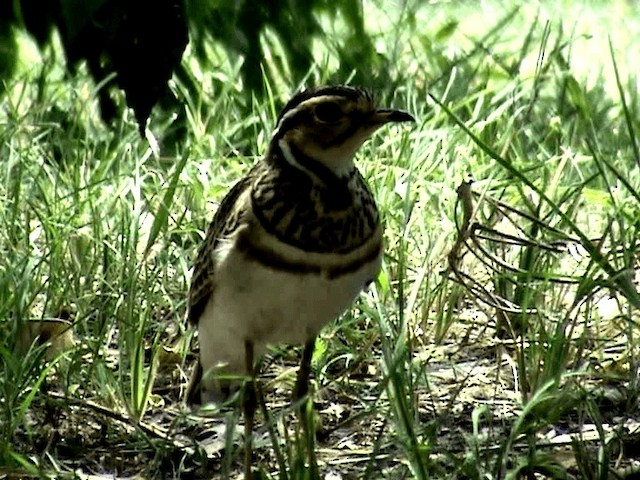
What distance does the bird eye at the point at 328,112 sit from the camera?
10.2 feet

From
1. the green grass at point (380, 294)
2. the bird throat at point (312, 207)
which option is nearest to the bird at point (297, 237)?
the bird throat at point (312, 207)

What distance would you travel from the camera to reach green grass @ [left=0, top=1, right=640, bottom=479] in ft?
10.1

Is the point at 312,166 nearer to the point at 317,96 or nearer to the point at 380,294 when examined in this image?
the point at 317,96

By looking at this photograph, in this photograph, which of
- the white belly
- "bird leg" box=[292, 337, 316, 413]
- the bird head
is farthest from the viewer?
"bird leg" box=[292, 337, 316, 413]

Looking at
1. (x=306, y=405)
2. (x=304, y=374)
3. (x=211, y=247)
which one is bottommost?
(x=306, y=405)

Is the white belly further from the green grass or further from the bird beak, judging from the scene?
the bird beak

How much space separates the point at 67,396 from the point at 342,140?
0.81 meters

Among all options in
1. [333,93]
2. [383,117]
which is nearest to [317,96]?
Result: [333,93]

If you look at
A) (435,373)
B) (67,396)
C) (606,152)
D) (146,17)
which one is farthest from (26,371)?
(606,152)

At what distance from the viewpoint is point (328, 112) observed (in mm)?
3107

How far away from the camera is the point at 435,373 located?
12.1 feet

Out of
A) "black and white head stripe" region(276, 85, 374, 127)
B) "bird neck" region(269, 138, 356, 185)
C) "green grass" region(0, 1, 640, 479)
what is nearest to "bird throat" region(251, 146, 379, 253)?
"bird neck" region(269, 138, 356, 185)

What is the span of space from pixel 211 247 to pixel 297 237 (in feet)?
0.87

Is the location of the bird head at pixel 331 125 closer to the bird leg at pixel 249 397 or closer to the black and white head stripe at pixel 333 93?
the black and white head stripe at pixel 333 93
